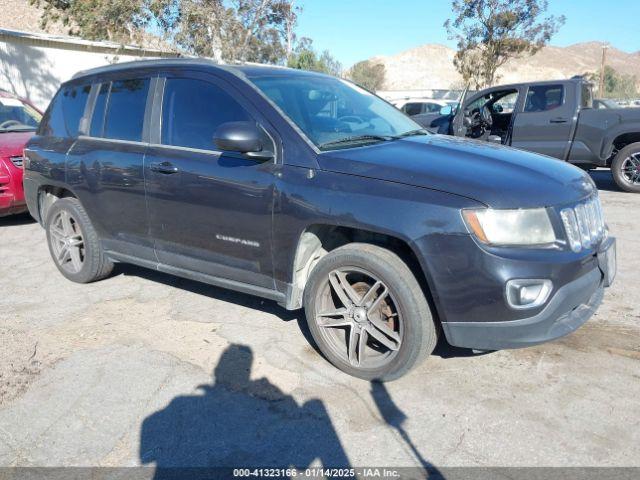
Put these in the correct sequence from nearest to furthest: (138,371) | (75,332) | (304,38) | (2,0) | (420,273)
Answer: (420,273) → (138,371) → (75,332) → (304,38) → (2,0)

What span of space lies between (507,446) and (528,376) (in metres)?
0.71

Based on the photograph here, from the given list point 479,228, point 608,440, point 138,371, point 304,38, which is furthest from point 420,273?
point 304,38

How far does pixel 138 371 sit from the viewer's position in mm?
3414

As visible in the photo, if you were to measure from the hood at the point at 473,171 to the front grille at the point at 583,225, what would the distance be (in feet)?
0.21

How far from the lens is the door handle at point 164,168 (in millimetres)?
3812

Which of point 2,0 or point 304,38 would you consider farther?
point 2,0

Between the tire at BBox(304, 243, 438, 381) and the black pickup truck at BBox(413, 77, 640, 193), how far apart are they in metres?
5.33

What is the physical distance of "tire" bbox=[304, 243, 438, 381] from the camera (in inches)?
117

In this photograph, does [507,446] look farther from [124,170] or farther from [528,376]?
[124,170]

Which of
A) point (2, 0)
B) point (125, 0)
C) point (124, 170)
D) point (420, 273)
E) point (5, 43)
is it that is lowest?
point (420, 273)

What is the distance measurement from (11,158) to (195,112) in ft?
14.1

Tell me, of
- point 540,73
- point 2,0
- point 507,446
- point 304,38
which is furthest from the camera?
point 540,73

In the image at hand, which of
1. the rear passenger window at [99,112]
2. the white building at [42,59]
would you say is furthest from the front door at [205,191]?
the white building at [42,59]

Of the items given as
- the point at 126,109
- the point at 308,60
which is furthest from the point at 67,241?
the point at 308,60
